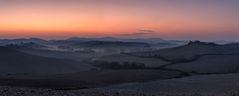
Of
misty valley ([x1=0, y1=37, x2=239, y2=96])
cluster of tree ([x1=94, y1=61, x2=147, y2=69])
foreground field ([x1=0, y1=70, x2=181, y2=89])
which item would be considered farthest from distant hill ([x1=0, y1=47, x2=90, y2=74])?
foreground field ([x1=0, y1=70, x2=181, y2=89])

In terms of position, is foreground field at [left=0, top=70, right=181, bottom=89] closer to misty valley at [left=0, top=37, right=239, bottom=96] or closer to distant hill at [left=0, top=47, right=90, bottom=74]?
misty valley at [left=0, top=37, right=239, bottom=96]

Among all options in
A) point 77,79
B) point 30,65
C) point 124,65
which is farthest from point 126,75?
point 30,65

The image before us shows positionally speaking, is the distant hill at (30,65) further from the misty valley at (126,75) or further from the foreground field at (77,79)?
the foreground field at (77,79)

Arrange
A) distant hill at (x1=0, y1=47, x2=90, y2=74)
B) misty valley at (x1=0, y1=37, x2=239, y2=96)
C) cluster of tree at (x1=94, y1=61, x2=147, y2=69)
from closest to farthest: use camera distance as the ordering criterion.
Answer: misty valley at (x1=0, y1=37, x2=239, y2=96), distant hill at (x1=0, y1=47, x2=90, y2=74), cluster of tree at (x1=94, y1=61, x2=147, y2=69)

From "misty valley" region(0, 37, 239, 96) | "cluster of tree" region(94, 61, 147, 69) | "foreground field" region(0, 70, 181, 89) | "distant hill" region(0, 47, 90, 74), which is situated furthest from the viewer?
"cluster of tree" region(94, 61, 147, 69)

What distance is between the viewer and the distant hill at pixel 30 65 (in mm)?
53906

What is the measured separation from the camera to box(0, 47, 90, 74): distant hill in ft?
177

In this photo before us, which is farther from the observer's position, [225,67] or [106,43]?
[106,43]

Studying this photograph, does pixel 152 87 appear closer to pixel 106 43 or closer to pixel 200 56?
pixel 200 56

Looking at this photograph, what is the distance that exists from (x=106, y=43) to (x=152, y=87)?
118 metres

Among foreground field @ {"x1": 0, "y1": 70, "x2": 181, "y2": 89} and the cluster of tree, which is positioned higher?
foreground field @ {"x1": 0, "y1": 70, "x2": 181, "y2": 89}

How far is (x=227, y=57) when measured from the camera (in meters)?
65.4

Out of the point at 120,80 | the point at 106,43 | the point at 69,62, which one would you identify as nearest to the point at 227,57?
the point at 69,62

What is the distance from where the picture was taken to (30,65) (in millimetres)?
57156
